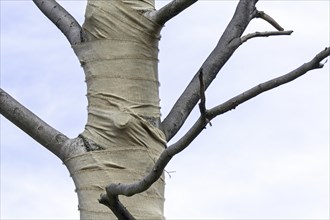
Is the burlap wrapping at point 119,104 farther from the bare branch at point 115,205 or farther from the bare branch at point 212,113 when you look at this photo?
the bare branch at point 212,113

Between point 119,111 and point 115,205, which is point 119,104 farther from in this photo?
point 115,205

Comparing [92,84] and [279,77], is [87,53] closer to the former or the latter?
[92,84]

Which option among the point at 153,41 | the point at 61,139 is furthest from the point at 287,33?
the point at 61,139

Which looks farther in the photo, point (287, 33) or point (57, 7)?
point (57, 7)

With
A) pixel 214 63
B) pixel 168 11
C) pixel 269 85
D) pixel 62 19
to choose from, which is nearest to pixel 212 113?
pixel 269 85

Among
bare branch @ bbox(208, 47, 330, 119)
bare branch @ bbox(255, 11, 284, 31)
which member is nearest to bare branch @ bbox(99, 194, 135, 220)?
bare branch @ bbox(208, 47, 330, 119)

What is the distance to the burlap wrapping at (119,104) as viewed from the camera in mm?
2193

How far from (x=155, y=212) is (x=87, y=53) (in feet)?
1.68

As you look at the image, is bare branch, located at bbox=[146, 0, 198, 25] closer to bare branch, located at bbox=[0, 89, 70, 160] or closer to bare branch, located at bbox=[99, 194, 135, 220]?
bare branch, located at bbox=[0, 89, 70, 160]

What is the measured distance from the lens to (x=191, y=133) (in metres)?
1.59

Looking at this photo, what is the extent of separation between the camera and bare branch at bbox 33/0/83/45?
246 cm

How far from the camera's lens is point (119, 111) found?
2244 millimetres

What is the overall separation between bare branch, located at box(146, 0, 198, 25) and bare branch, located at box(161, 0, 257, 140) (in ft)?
0.67

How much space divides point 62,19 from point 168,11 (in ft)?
1.42
